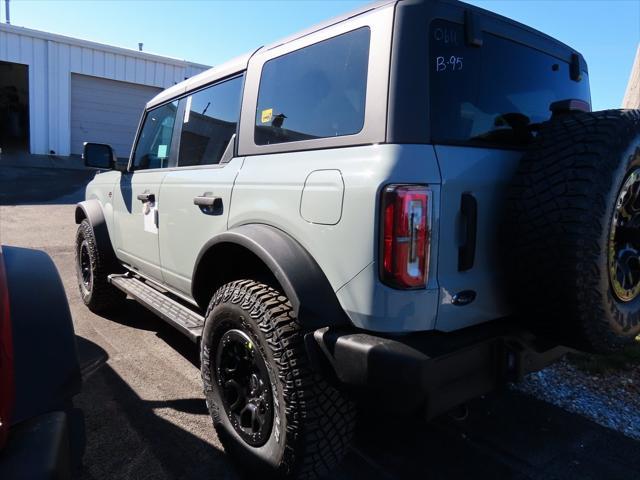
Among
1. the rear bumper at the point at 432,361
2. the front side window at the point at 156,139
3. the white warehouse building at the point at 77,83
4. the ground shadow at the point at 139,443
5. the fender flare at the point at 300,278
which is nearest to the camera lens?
the rear bumper at the point at 432,361

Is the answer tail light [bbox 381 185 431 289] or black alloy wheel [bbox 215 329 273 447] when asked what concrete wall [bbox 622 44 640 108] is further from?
black alloy wheel [bbox 215 329 273 447]

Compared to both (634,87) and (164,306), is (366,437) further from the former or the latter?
(634,87)

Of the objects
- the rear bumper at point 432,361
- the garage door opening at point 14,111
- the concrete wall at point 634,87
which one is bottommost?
the rear bumper at point 432,361

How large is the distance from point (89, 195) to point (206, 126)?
8.17 feet

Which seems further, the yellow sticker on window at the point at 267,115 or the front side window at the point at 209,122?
the front side window at the point at 209,122

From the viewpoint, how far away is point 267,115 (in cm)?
254

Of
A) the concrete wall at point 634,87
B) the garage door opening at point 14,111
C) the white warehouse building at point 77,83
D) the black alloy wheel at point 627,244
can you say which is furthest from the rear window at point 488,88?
the garage door opening at point 14,111

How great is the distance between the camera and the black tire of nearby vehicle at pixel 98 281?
4.44 meters

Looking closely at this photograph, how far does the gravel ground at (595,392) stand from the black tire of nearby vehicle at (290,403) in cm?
178

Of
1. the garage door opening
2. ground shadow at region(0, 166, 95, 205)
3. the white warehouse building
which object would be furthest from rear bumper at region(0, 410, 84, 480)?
the garage door opening

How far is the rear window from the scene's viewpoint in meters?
1.93

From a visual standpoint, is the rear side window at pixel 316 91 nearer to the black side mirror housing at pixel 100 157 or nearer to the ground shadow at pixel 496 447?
the ground shadow at pixel 496 447

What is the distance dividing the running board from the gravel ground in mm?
2182

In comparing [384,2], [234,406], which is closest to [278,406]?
[234,406]
